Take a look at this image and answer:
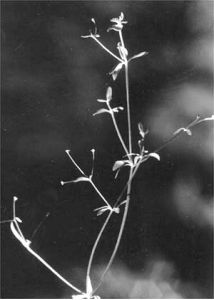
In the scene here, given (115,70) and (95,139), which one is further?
(95,139)

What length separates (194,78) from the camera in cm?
140

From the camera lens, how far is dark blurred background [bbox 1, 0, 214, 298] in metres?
1.39

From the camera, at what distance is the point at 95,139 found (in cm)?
140

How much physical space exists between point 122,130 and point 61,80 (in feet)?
0.85

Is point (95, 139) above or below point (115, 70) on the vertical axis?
below

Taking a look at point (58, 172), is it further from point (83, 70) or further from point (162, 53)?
point (162, 53)

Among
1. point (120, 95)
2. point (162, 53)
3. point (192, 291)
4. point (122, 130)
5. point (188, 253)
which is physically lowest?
point (192, 291)

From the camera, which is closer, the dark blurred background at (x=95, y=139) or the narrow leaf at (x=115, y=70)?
the narrow leaf at (x=115, y=70)

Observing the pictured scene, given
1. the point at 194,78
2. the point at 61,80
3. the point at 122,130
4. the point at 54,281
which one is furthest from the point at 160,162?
the point at 54,281

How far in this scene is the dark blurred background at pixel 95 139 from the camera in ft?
4.56

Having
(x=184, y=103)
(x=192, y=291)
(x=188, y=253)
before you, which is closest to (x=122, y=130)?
(x=184, y=103)

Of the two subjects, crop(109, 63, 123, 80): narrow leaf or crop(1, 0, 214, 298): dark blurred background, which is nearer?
crop(109, 63, 123, 80): narrow leaf

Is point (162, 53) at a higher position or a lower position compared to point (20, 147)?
higher

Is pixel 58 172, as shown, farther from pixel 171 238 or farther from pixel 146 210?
pixel 171 238
